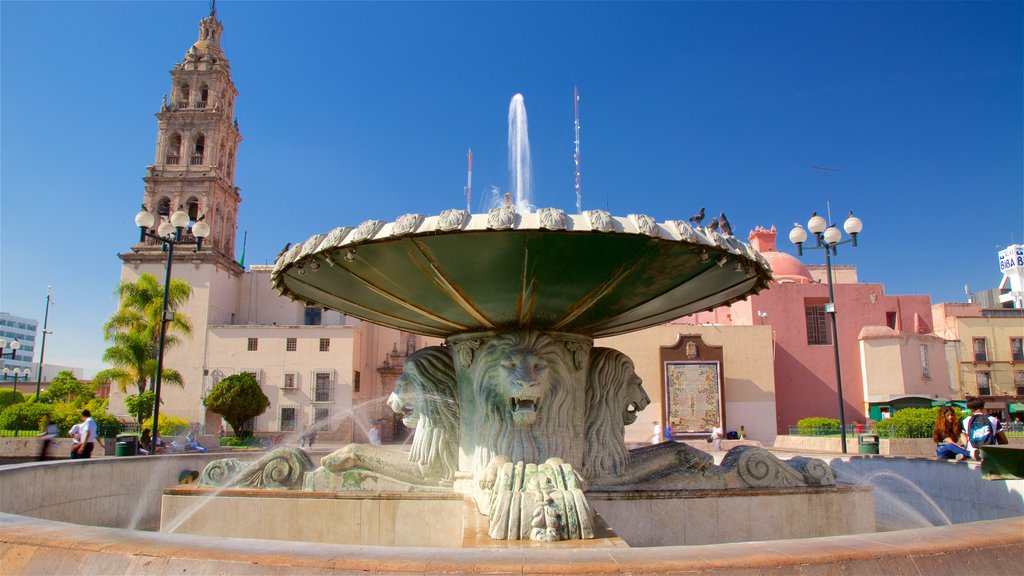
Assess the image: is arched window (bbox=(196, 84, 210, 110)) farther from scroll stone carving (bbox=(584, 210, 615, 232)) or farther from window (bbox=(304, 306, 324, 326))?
scroll stone carving (bbox=(584, 210, 615, 232))

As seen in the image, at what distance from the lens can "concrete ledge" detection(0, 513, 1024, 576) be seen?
→ 245 centimetres

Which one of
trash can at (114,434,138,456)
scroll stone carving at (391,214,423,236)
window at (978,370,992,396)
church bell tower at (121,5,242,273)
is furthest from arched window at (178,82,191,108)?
window at (978,370,992,396)

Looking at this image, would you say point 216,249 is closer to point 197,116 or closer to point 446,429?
point 197,116

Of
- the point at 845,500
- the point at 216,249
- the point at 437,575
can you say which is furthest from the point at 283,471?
the point at 216,249

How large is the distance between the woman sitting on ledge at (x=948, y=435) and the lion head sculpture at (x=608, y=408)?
11.9 feet

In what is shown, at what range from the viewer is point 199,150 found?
1634 inches

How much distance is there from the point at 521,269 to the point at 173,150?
42.4 metres

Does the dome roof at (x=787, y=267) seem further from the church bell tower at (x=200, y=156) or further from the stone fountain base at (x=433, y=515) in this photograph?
the stone fountain base at (x=433, y=515)

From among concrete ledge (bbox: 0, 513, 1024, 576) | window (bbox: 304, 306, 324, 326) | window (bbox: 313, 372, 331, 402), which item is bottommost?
concrete ledge (bbox: 0, 513, 1024, 576)

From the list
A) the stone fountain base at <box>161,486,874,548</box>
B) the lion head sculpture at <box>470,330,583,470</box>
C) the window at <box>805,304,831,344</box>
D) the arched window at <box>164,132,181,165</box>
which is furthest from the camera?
the arched window at <box>164,132,181,165</box>

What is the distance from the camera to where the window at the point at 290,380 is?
34031 millimetres

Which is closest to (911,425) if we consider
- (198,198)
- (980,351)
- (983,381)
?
(983,381)

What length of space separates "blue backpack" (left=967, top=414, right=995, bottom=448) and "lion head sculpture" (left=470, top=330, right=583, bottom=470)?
14.1ft

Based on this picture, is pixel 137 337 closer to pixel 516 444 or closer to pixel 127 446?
pixel 127 446
